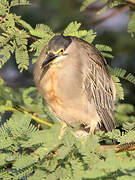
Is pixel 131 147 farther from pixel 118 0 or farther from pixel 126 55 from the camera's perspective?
pixel 126 55

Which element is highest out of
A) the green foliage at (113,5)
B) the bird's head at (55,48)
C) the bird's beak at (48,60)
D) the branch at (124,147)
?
the green foliage at (113,5)

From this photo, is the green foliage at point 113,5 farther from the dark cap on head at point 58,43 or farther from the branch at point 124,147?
the branch at point 124,147

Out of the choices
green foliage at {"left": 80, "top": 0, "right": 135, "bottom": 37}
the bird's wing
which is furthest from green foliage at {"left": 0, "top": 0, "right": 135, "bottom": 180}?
green foliage at {"left": 80, "top": 0, "right": 135, "bottom": 37}

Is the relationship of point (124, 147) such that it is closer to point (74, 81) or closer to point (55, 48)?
point (74, 81)

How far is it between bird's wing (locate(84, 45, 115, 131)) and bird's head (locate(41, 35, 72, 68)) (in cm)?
38

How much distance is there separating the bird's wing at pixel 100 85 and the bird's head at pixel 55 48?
1.24 feet

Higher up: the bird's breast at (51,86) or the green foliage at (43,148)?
the bird's breast at (51,86)

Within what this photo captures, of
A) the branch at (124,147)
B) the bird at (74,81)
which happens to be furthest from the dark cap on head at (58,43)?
the branch at (124,147)

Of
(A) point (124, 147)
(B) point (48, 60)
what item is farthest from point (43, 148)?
(B) point (48, 60)

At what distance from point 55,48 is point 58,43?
6cm

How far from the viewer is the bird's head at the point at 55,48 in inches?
153

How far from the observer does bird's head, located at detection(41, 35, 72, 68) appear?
390 centimetres

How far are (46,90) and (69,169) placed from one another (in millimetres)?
1341

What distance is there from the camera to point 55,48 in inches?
155
